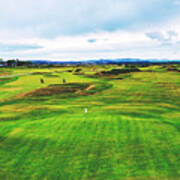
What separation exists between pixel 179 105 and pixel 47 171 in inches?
Result: 917

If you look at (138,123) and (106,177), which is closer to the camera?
(106,177)

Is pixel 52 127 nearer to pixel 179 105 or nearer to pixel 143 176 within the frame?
pixel 143 176

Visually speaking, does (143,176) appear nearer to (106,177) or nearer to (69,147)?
(106,177)

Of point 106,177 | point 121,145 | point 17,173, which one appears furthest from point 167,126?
point 17,173

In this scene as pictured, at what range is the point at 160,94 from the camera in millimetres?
32438

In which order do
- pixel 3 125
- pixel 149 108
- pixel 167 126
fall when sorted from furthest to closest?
pixel 149 108
pixel 3 125
pixel 167 126

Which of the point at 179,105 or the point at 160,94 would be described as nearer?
the point at 179,105

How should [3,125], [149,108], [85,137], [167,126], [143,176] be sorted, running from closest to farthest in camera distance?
[143,176] → [85,137] → [167,126] → [3,125] → [149,108]

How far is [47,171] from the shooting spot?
984cm

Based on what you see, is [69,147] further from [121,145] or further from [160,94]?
[160,94]

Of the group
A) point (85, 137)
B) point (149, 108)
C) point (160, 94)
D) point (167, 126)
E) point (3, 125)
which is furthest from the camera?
point (160, 94)

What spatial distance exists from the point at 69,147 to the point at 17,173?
4.03 m

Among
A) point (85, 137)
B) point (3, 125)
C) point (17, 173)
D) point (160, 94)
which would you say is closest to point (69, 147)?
point (85, 137)

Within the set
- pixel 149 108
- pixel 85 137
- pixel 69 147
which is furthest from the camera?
pixel 149 108
